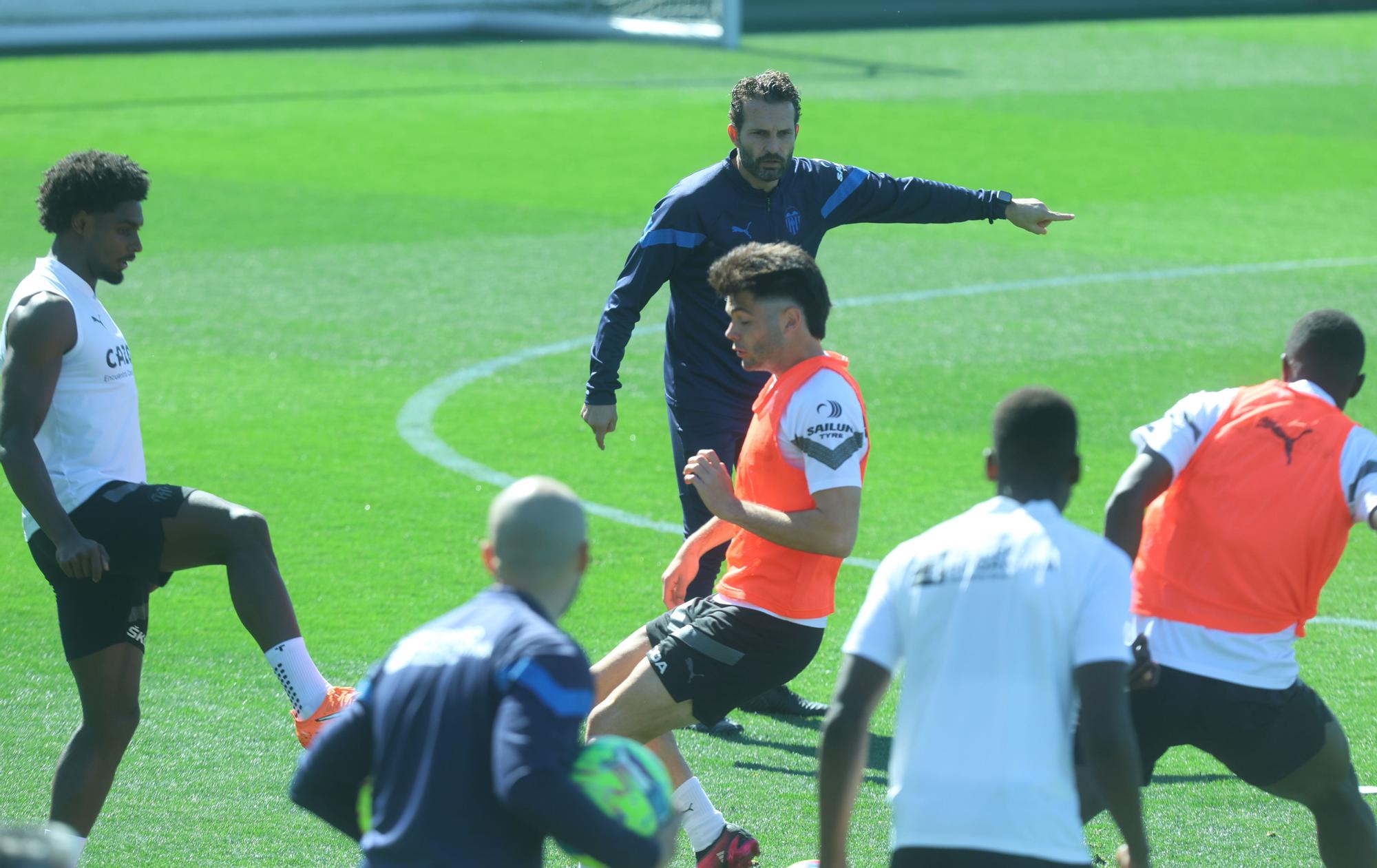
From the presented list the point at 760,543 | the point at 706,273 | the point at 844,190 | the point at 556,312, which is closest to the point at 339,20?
the point at 556,312

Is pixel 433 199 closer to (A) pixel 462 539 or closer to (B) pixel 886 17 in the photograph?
(A) pixel 462 539

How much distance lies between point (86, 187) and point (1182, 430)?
3394 millimetres

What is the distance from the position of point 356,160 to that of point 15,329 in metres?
18.9

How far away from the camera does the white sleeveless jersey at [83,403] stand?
538cm

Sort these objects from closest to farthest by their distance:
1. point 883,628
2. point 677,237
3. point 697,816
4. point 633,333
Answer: point 883,628 < point 697,816 < point 677,237 < point 633,333

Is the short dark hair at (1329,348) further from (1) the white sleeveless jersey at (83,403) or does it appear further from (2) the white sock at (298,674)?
(1) the white sleeveless jersey at (83,403)

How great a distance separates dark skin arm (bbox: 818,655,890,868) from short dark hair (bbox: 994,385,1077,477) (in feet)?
1.76

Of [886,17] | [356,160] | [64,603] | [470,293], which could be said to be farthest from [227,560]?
[886,17]

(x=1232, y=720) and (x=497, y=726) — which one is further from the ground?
(x=497, y=726)

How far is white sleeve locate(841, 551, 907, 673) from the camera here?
375 centimetres

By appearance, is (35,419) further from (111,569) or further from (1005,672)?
(1005,672)

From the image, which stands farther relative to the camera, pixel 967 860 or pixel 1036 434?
pixel 1036 434

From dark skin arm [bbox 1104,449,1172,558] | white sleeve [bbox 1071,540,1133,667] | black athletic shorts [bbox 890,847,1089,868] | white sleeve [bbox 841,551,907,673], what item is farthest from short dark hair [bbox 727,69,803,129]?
black athletic shorts [bbox 890,847,1089,868]

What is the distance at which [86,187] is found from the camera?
551cm
